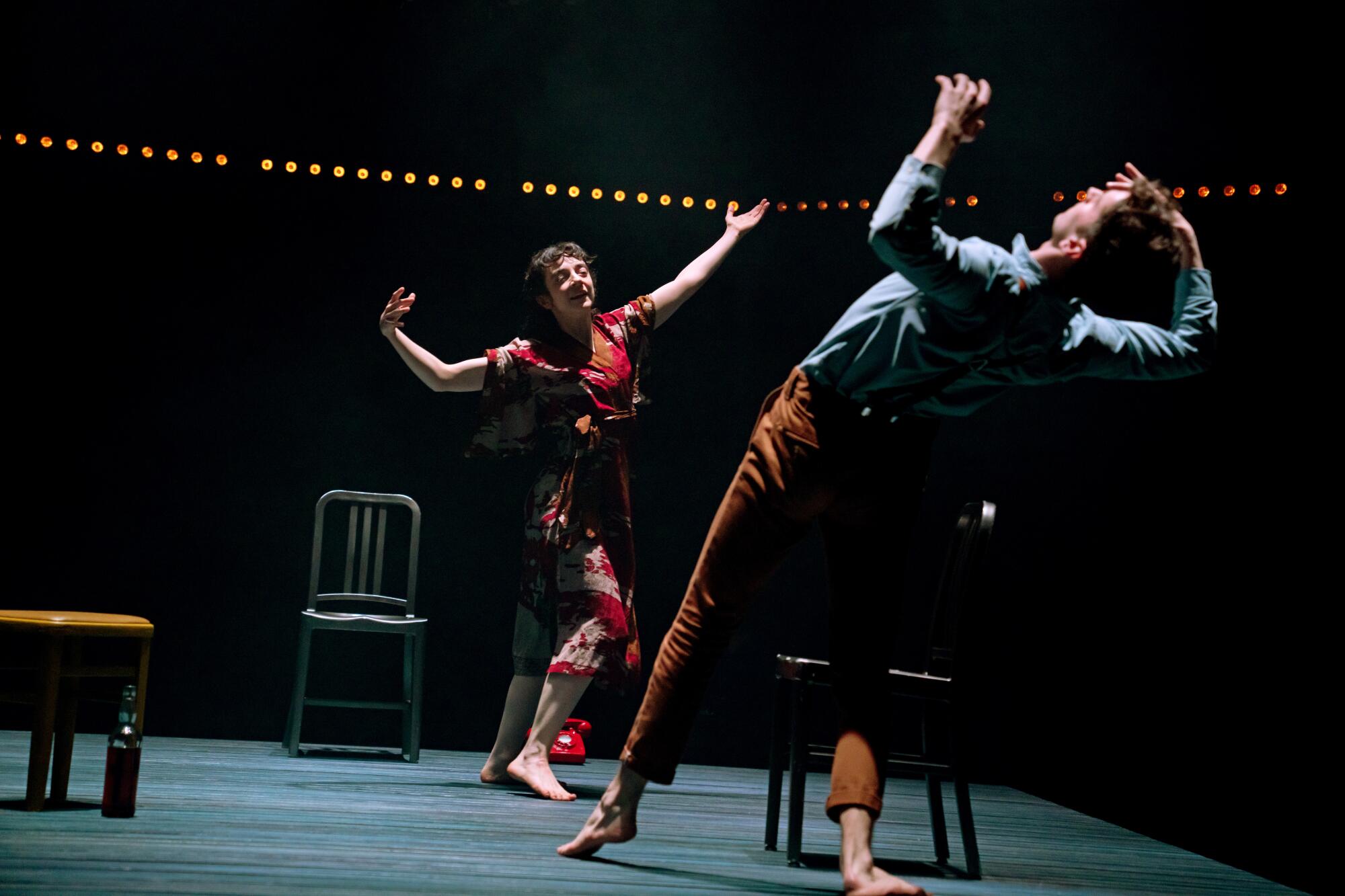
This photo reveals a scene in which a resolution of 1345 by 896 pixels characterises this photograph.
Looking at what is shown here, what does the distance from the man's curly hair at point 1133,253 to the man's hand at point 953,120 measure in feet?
0.83

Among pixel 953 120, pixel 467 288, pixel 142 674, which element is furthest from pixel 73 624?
pixel 467 288

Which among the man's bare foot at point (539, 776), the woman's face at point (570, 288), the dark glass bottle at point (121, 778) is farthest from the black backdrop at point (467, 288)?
the dark glass bottle at point (121, 778)

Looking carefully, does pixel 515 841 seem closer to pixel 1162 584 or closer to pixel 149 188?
pixel 1162 584

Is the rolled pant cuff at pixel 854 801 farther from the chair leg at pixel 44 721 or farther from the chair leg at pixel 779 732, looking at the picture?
the chair leg at pixel 44 721

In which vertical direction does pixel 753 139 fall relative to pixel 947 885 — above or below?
above

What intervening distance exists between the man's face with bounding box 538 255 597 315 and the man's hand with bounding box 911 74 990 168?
5.51 ft

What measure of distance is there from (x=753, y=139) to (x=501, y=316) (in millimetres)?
1122

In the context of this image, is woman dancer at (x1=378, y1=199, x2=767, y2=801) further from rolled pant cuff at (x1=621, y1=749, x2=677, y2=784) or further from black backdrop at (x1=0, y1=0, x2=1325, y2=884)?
rolled pant cuff at (x1=621, y1=749, x2=677, y2=784)

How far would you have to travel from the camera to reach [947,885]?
2248 millimetres

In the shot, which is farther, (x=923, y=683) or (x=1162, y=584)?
(x=1162, y=584)

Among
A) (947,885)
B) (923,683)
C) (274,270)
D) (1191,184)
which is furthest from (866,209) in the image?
(947,885)

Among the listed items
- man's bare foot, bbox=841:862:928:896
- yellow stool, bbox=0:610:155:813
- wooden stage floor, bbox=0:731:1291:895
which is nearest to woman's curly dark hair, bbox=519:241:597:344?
wooden stage floor, bbox=0:731:1291:895

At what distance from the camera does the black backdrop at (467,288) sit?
14.0ft

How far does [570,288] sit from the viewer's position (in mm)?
3420
